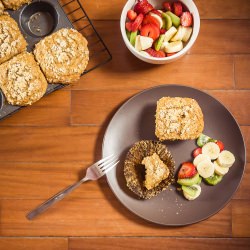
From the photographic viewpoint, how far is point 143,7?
210cm

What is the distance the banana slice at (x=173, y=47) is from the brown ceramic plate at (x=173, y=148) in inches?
7.2

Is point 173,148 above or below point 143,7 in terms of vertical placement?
below

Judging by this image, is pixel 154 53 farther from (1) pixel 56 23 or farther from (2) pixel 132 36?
(1) pixel 56 23

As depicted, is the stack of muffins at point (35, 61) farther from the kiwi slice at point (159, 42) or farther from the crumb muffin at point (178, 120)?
the crumb muffin at point (178, 120)

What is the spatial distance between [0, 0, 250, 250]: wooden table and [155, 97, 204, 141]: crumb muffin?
0.74 feet

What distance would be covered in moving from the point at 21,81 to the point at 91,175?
1.88 ft

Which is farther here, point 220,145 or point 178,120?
point 220,145

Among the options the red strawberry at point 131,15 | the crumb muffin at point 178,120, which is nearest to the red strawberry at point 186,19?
the red strawberry at point 131,15

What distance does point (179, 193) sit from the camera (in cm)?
218

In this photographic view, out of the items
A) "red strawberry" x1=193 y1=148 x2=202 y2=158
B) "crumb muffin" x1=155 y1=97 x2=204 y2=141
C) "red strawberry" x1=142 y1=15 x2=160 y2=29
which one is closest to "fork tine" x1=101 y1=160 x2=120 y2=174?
"crumb muffin" x1=155 y1=97 x2=204 y2=141

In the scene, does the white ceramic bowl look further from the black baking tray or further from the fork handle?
the fork handle

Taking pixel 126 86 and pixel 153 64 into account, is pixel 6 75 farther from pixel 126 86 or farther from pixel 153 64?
pixel 153 64

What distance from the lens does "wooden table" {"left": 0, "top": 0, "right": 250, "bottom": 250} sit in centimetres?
223

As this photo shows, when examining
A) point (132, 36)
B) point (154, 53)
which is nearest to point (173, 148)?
point (154, 53)
